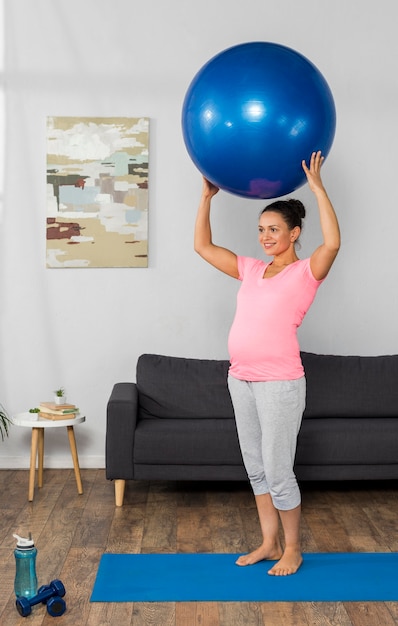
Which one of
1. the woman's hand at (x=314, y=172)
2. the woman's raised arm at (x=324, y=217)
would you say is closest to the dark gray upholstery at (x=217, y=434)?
the woman's raised arm at (x=324, y=217)

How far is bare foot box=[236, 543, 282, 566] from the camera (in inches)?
125

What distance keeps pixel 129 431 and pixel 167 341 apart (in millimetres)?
932

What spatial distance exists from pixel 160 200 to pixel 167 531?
78.2 inches

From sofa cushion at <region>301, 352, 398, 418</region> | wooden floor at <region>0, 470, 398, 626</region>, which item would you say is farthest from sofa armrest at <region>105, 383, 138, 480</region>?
sofa cushion at <region>301, 352, 398, 418</region>

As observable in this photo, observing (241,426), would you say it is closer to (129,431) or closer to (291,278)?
(291,278)

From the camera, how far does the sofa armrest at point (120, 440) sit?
4059 millimetres

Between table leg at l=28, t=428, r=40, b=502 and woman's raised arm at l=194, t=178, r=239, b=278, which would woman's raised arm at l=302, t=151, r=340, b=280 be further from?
table leg at l=28, t=428, r=40, b=502

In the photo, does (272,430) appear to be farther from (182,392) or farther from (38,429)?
(38,429)

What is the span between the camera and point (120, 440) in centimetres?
407

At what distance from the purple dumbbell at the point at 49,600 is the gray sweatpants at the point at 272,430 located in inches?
32.9

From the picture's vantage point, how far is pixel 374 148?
4875 millimetres

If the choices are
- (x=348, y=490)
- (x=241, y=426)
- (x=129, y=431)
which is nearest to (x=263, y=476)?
(x=241, y=426)

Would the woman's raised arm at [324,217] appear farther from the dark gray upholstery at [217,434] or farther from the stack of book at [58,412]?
the stack of book at [58,412]

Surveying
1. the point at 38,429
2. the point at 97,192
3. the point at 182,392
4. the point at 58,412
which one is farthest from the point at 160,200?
the point at 38,429
